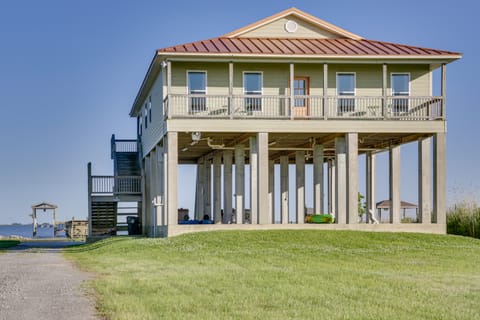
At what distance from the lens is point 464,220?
108 ft

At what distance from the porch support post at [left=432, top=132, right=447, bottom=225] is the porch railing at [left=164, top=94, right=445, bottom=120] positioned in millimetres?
1026

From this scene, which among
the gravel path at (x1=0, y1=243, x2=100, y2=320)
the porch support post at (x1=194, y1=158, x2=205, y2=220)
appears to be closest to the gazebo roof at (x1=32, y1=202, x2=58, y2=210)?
the porch support post at (x1=194, y1=158, x2=205, y2=220)

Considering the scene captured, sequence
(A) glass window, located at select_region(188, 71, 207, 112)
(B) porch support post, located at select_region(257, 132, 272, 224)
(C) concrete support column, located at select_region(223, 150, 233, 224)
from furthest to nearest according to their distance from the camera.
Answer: (C) concrete support column, located at select_region(223, 150, 233, 224)
(A) glass window, located at select_region(188, 71, 207, 112)
(B) porch support post, located at select_region(257, 132, 272, 224)

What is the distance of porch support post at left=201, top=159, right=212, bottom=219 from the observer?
4147 cm

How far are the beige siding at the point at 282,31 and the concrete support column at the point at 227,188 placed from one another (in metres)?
6.08

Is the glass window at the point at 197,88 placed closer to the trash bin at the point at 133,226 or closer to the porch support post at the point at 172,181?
the porch support post at the point at 172,181

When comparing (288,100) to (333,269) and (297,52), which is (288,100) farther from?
(333,269)

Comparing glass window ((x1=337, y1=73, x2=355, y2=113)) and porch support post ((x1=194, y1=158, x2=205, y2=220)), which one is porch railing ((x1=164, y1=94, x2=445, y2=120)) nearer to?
glass window ((x1=337, y1=73, x2=355, y2=113))

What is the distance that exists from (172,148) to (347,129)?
260 inches

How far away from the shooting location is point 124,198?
128 ft

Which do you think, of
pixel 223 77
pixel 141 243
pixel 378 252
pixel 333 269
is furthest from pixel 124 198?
pixel 333 269

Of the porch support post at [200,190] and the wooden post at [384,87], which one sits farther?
the porch support post at [200,190]

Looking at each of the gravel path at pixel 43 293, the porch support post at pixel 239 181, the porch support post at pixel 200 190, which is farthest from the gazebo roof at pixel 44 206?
the gravel path at pixel 43 293

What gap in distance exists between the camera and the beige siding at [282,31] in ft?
110
